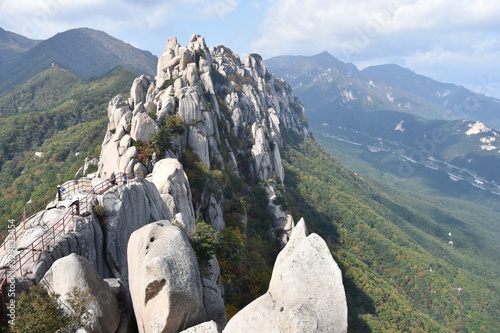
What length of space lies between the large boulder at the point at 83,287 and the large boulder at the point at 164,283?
3.46 ft

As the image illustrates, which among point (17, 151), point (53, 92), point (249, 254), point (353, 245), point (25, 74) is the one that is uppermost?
Answer: point (25, 74)

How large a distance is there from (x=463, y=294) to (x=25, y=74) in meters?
229

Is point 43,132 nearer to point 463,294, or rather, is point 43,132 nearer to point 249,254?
point 249,254

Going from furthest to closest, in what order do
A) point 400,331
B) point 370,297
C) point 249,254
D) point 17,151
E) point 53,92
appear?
point 53,92 < point 17,151 < point 370,297 < point 400,331 < point 249,254

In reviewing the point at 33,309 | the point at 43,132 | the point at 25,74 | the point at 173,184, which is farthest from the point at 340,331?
the point at 25,74

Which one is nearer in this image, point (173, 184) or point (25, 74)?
point (173, 184)

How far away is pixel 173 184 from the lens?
2502 cm

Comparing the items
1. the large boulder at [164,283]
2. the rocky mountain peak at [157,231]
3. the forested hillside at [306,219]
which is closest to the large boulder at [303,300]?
the rocky mountain peak at [157,231]

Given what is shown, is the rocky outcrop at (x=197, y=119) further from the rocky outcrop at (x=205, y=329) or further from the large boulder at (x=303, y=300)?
the large boulder at (x=303, y=300)

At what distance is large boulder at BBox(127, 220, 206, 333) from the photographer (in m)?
11.6

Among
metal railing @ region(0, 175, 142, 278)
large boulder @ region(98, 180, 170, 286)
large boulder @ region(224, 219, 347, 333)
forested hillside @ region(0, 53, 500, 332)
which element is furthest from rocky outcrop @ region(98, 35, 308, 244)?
large boulder @ region(224, 219, 347, 333)

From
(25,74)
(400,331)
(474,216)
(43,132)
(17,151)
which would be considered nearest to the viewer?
(400,331)

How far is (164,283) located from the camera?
11719 mm

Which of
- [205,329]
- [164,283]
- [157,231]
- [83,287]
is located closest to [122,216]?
[157,231]
